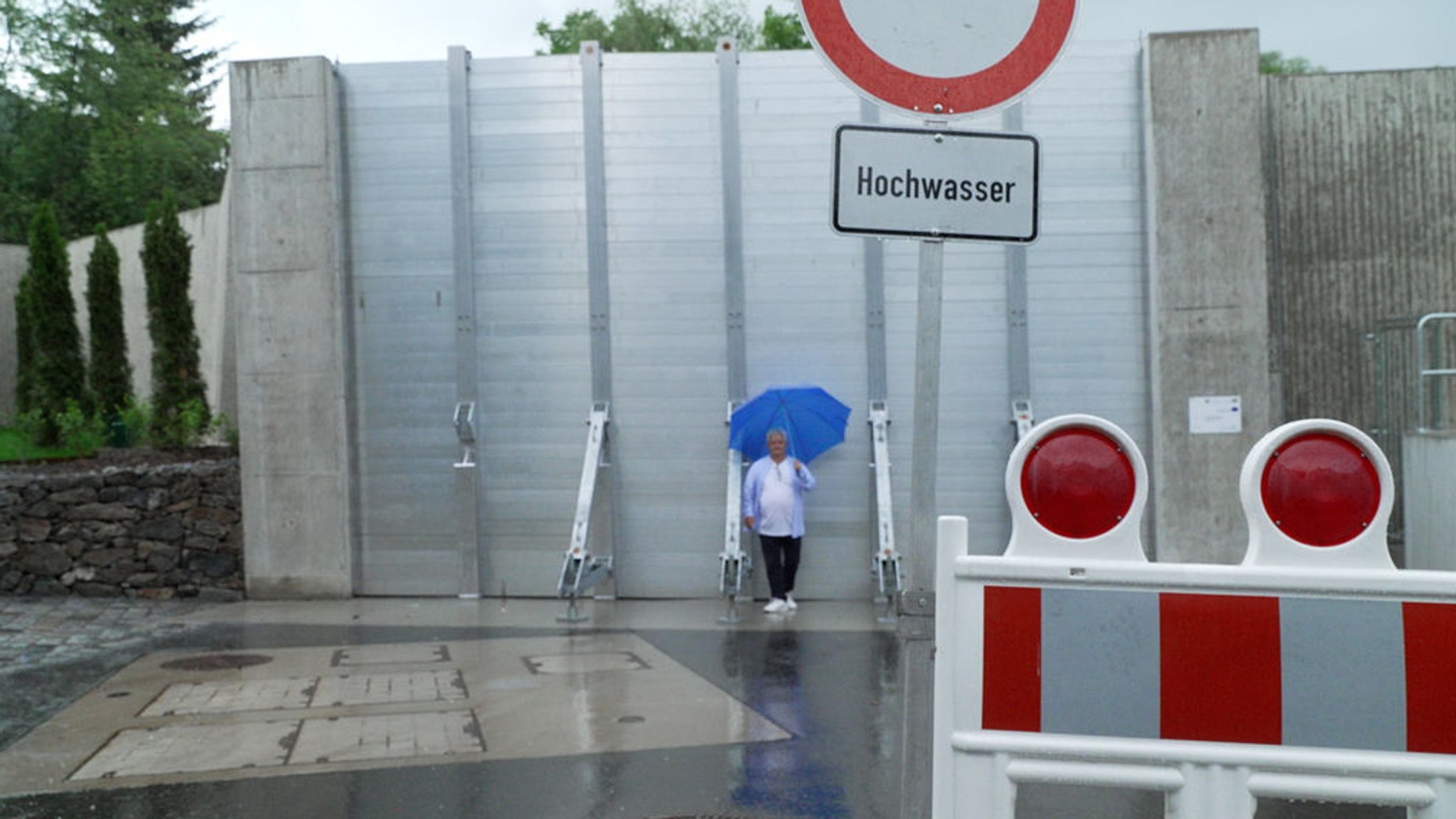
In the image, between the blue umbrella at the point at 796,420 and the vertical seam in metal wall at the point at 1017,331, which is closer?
the blue umbrella at the point at 796,420

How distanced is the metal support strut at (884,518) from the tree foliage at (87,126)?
31.9 metres

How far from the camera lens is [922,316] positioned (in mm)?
3686

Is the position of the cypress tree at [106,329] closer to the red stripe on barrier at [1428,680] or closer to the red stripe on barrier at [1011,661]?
the red stripe on barrier at [1011,661]

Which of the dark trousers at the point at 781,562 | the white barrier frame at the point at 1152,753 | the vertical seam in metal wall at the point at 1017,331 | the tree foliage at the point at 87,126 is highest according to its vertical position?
the tree foliage at the point at 87,126

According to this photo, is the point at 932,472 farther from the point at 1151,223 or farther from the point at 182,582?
the point at 182,582

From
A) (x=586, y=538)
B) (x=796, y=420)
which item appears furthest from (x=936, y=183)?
(x=796, y=420)

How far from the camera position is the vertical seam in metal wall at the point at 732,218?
42.5 feet

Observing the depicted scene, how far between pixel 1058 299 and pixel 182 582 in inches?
327

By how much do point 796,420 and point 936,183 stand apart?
8.82 metres

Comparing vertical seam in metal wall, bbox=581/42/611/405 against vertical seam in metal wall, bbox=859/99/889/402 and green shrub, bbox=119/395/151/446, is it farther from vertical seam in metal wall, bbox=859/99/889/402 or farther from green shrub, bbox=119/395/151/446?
green shrub, bbox=119/395/151/446

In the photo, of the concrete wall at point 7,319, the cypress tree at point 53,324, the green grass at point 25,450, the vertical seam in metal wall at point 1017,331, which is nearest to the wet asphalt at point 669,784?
the vertical seam in metal wall at point 1017,331

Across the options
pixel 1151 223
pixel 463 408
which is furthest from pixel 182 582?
pixel 1151 223

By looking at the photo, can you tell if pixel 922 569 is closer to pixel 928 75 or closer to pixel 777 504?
pixel 928 75

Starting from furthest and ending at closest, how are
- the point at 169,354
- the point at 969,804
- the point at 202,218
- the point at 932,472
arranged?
the point at 202,218 < the point at 169,354 < the point at 932,472 < the point at 969,804
